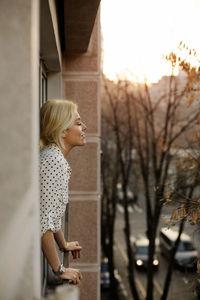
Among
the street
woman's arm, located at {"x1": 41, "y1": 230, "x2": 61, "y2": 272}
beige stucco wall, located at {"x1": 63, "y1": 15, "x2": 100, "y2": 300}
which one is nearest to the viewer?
woman's arm, located at {"x1": 41, "y1": 230, "x2": 61, "y2": 272}

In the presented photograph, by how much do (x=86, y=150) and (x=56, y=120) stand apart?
2823mm

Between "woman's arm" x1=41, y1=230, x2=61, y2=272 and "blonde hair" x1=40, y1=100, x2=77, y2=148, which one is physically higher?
"blonde hair" x1=40, y1=100, x2=77, y2=148

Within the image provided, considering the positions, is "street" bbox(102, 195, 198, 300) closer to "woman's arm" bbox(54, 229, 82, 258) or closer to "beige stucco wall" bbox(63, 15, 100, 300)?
"beige stucco wall" bbox(63, 15, 100, 300)

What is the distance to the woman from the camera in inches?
86.4

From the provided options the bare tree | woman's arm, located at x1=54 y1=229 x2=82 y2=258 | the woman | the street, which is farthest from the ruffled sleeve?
the street

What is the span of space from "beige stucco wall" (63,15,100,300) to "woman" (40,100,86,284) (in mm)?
2671

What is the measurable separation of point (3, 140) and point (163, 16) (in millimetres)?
A: 10236

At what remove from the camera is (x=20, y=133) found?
1.16 metres

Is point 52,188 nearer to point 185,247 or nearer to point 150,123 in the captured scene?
point 150,123

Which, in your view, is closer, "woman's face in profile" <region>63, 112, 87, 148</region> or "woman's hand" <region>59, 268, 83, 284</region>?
"woman's hand" <region>59, 268, 83, 284</region>

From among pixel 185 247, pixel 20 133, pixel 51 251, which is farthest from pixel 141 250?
pixel 20 133

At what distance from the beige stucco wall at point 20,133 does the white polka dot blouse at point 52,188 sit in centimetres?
96

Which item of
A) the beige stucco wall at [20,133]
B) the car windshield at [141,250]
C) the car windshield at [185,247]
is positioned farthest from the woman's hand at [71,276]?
the car windshield at [141,250]

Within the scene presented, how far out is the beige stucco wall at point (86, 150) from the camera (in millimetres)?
5230
